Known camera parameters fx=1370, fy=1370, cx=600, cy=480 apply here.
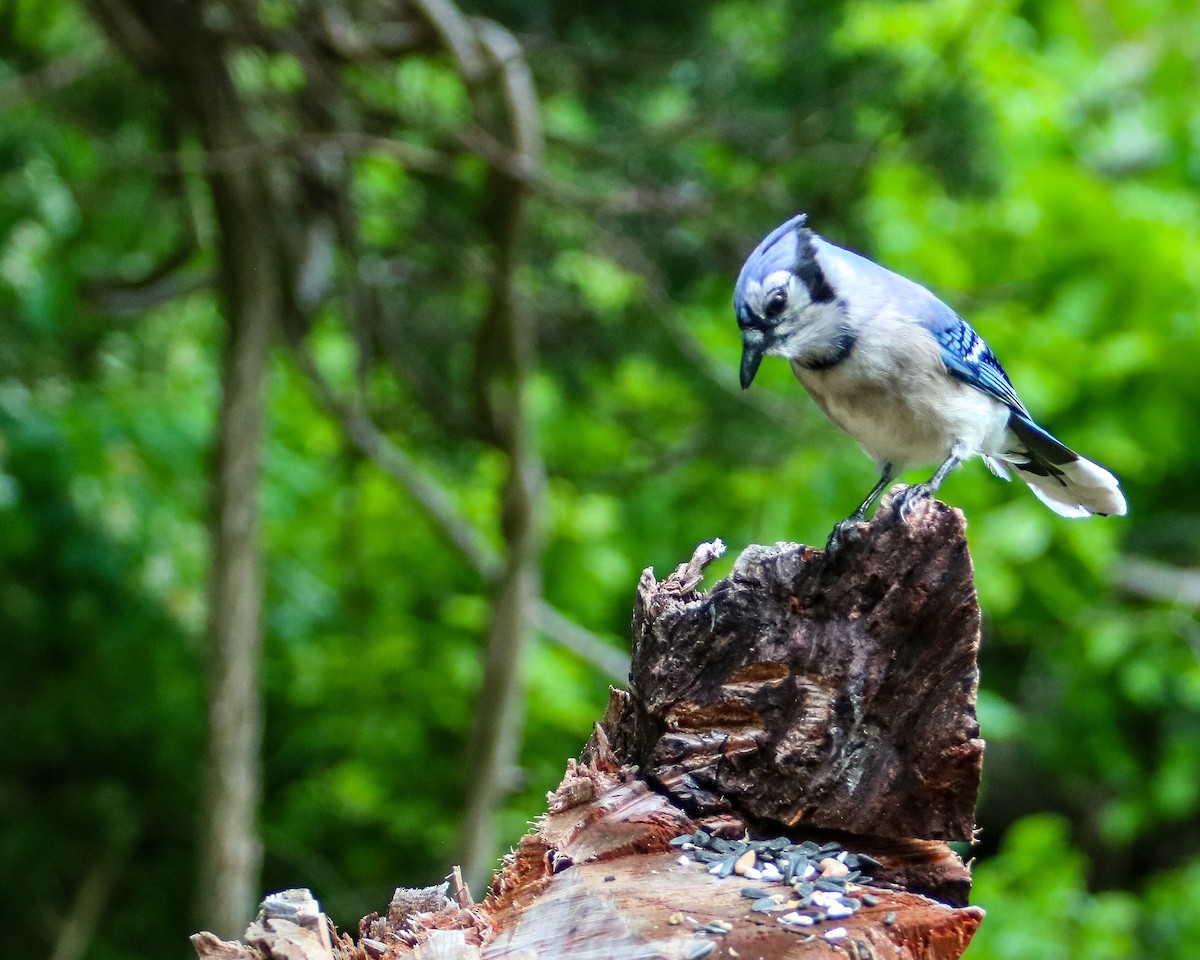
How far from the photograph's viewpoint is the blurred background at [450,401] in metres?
3.81

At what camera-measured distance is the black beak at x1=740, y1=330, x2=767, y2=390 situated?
2205 millimetres

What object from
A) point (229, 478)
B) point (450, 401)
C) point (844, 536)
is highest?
point (450, 401)

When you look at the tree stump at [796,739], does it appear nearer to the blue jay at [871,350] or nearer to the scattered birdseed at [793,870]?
the scattered birdseed at [793,870]

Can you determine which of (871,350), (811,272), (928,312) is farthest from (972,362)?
(811,272)

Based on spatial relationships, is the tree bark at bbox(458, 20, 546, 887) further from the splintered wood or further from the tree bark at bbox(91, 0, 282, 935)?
the splintered wood

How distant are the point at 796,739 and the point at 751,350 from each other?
777 mm

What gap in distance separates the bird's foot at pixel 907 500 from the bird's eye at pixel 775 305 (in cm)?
52

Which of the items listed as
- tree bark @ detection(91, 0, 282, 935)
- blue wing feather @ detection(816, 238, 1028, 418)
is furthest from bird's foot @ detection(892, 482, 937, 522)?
tree bark @ detection(91, 0, 282, 935)

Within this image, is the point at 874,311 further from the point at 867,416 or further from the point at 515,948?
the point at 515,948

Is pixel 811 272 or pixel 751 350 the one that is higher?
pixel 811 272

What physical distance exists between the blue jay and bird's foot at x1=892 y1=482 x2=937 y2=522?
37 cm

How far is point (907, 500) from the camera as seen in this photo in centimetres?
167

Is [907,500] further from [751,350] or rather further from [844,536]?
[751,350]

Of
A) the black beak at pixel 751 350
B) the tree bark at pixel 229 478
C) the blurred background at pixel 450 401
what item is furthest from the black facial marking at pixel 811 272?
the tree bark at pixel 229 478
